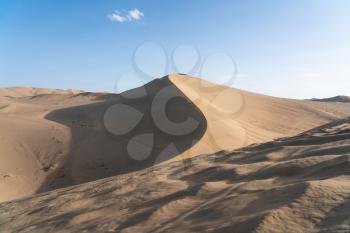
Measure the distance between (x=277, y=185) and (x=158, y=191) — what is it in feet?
5.79

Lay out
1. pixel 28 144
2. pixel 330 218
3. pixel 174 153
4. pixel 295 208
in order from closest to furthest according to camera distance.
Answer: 1. pixel 330 218
2. pixel 295 208
3. pixel 174 153
4. pixel 28 144

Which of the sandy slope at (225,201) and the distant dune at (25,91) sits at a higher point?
the distant dune at (25,91)

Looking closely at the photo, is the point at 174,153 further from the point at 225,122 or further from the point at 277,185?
the point at 277,185

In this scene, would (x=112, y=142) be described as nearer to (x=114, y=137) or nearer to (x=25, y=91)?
(x=114, y=137)

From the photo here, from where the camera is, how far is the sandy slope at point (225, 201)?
9.36ft

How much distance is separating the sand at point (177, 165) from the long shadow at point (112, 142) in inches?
1.4

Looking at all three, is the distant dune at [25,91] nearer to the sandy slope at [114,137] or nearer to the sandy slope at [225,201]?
the sandy slope at [114,137]

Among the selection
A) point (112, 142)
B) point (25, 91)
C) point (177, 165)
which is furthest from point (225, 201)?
point (25, 91)

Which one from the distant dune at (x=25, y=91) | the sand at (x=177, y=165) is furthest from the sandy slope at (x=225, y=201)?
the distant dune at (x=25, y=91)

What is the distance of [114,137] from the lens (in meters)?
12.8

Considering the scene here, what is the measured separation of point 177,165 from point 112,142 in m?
5.41

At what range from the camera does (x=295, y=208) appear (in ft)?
9.64

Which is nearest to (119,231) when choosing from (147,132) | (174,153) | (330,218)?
(330,218)

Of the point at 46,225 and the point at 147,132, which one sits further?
the point at 147,132
